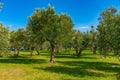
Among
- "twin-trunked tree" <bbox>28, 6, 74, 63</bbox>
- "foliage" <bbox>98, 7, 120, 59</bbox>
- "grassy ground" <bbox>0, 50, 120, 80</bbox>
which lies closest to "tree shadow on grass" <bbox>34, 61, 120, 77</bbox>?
"grassy ground" <bbox>0, 50, 120, 80</bbox>

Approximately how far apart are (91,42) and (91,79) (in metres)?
68.8

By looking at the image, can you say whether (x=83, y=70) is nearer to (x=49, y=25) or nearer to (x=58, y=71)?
(x=58, y=71)

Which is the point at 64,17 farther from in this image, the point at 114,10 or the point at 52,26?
the point at 114,10

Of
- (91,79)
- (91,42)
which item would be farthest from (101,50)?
(91,42)

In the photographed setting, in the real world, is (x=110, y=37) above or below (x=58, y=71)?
above

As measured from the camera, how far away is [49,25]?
2729 inches

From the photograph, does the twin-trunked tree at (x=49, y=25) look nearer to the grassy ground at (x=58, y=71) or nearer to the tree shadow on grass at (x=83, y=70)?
the grassy ground at (x=58, y=71)

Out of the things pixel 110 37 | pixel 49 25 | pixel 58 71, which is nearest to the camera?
pixel 110 37

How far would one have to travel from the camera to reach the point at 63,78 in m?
39.9

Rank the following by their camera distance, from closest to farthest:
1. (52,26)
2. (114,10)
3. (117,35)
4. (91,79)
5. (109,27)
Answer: (91,79)
(117,35)
(109,27)
(114,10)
(52,26)

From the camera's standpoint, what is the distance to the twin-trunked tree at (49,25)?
69.1 metres

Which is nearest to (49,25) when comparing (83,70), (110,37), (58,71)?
(83,70)

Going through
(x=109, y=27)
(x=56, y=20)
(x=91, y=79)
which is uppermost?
(x=56, y=20)

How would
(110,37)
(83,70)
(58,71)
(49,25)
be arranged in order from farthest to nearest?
(49,25), (83,70), (58,71), (110,37)
